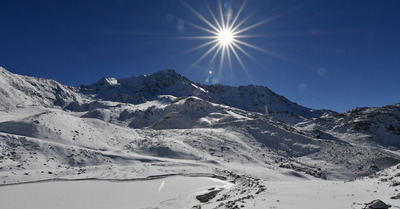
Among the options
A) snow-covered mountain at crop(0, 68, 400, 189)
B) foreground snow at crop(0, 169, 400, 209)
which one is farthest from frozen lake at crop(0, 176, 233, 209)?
snow-covered mountain at crop(0, 68, 400, 189)

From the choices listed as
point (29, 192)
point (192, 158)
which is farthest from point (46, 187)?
point (192, 158)

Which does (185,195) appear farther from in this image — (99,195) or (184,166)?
(184,166)

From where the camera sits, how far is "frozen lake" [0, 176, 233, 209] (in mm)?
12156

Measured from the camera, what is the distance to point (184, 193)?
15.4 metres

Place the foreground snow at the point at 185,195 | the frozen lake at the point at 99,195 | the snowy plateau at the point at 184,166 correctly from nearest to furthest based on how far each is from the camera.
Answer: the foreground snow at the point at 185,195, the snowy plateau at the point at 184,166, the frozen lake at the point at 99,195

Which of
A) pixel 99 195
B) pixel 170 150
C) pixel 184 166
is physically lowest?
pixel 99 195

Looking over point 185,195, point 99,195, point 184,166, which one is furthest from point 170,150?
point 99,195

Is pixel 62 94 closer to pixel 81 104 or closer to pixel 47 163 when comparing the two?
pixel 81 104

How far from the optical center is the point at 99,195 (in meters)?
14.4

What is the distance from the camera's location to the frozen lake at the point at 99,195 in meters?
12.2

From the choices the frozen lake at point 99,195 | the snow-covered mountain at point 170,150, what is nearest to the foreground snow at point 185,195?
the frozen lake at point 99,195

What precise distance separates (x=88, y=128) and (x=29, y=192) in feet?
76.5

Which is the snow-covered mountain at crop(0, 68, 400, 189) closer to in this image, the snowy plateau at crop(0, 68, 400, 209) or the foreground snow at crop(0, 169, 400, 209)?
the snowy plateau at crop(0, 68, 400, 209)

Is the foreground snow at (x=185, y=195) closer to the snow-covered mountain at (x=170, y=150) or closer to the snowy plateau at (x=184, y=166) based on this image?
the snowy plateau at (x=184, y=166)
